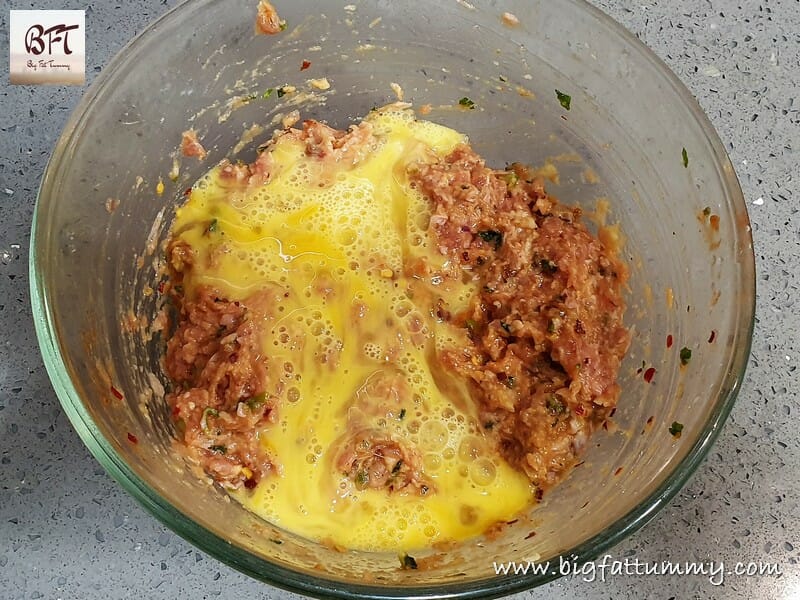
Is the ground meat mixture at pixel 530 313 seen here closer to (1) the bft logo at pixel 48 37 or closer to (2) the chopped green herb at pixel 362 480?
(2) the chopped green herb at pixel 362 480

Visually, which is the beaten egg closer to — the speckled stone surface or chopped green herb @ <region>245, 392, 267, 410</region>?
chopped green herb @ <region>245, 392, 267, 410</region>

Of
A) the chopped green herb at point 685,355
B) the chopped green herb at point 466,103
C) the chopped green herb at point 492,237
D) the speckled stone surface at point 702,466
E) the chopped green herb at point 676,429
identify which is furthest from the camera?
the chopped green herb at point 466,103

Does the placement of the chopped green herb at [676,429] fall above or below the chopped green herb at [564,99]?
below

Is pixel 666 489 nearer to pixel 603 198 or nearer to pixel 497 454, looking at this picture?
pixel 497 454

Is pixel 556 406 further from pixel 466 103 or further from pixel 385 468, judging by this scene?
pixel 466 103

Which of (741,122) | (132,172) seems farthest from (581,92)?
(132,172)

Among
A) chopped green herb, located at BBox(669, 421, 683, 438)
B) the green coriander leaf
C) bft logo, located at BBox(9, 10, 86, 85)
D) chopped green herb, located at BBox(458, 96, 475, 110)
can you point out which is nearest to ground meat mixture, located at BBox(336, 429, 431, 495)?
the green coriander leaf

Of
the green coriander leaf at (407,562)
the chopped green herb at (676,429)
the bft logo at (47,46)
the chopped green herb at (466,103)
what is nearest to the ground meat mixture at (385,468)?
the green coriander leaf at (407,562)
